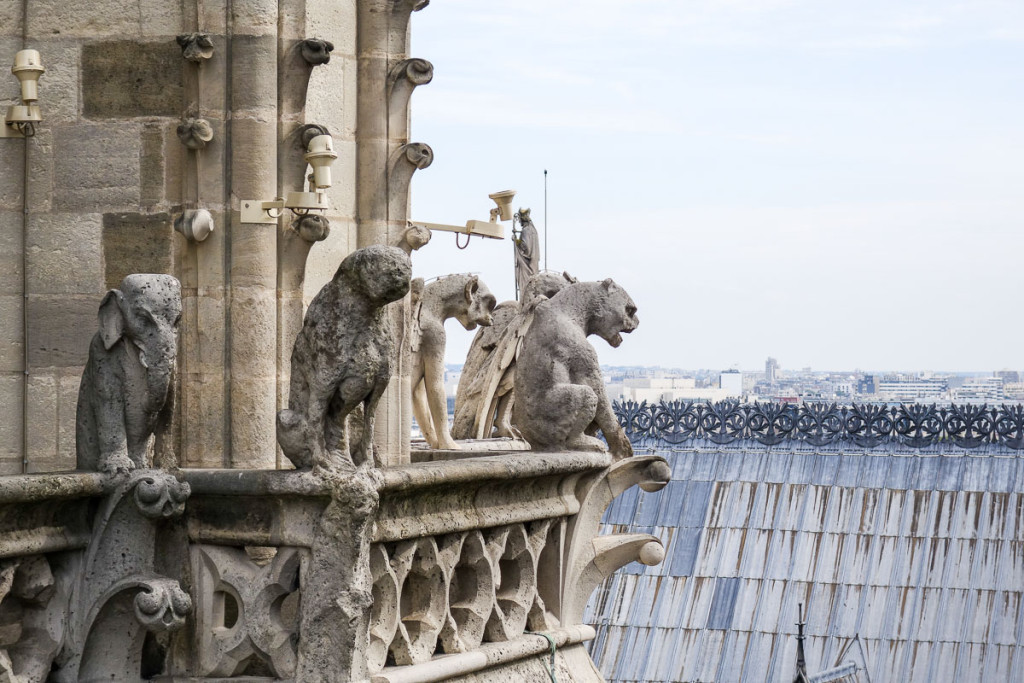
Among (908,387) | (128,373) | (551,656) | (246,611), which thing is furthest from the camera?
(908,387)

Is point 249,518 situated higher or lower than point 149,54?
lower

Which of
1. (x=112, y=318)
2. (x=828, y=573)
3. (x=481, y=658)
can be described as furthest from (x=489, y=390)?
(x=828, y=573)

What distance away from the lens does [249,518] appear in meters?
7.34

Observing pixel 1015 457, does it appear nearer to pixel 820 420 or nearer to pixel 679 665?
pixel 820 420

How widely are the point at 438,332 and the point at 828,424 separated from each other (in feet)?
72.6

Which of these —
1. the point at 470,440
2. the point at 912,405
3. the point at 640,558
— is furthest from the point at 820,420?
the point at 640,558

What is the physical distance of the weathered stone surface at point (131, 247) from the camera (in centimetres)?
805

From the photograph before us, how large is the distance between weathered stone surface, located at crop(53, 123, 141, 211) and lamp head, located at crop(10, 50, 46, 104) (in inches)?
10.8

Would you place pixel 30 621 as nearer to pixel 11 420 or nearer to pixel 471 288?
pixel 11 420

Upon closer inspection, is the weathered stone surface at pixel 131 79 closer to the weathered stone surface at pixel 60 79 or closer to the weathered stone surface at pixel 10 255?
the weathered stone surface at pixel 60 79

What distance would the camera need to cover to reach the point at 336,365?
721cm

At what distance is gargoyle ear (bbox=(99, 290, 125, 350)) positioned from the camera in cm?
715

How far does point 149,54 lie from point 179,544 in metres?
1.98

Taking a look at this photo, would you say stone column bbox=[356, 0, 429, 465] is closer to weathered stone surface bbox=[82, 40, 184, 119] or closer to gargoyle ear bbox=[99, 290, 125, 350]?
weathered stone surface bbox=[82, 40, 184, 119]
